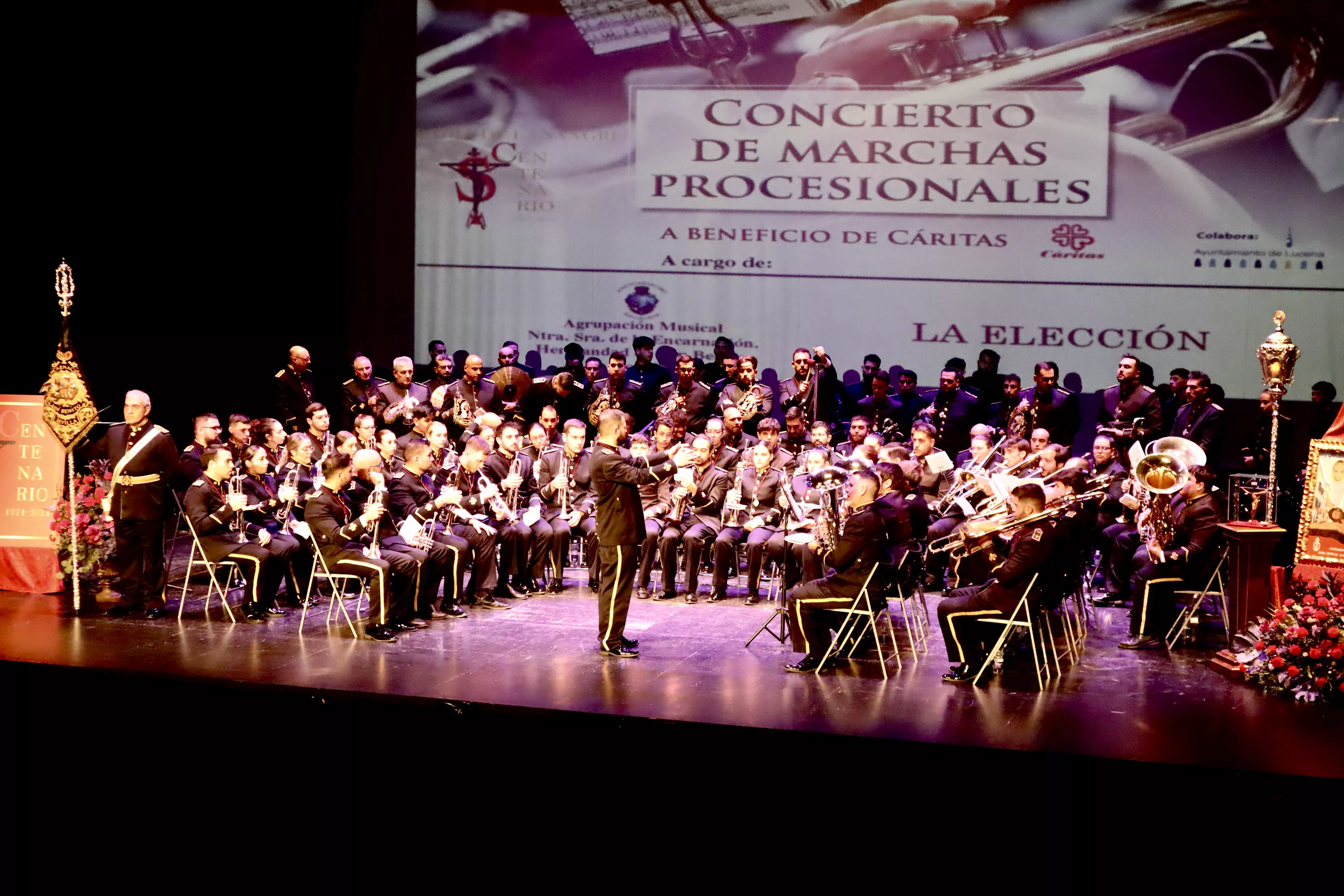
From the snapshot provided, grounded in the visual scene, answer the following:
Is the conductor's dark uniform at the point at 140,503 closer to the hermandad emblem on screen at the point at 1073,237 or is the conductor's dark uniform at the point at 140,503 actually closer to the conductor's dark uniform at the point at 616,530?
the conductor's dark uniform at the point at 616,530

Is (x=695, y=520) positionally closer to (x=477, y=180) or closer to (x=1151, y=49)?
(x=477, y=180)

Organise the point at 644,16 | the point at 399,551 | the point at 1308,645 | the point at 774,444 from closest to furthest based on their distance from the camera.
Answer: the point at 1308,645, the point at 399,551, the point at 774,444, the point at 644,16

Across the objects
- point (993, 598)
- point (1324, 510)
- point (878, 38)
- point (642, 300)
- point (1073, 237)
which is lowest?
point (993, 598)

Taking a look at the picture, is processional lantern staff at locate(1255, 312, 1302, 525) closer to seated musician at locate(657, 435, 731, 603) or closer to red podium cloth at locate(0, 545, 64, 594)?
seated musician at locate(657, 435, 731, 603)

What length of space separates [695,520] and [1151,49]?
625cm

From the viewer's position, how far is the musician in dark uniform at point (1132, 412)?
10102 millimetres

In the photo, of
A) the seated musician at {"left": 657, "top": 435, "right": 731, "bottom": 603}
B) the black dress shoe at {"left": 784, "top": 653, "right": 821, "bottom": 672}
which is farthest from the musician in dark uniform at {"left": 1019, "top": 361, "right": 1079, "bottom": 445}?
the black dress shoe at {"left": 784, "top": 653, "right": 821, "bottom": 672}

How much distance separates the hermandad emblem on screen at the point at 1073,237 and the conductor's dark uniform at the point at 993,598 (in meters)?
5.59

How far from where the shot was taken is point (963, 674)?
6.95m

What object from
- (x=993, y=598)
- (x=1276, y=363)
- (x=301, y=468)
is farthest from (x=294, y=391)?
(x=1276, y=363)

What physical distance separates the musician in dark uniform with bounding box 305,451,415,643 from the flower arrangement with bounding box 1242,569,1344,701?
5052mm

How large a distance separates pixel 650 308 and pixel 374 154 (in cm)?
342

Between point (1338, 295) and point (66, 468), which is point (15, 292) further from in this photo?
point (1338, 295)

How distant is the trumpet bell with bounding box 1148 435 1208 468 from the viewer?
24.9 feet
